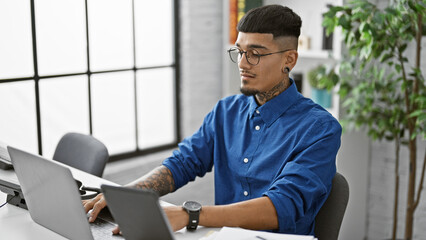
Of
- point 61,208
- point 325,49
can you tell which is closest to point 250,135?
point 61,208

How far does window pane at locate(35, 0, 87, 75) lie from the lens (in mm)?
2797

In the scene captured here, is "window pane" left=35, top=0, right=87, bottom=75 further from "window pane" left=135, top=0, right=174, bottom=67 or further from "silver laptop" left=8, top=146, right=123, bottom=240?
"silver laptop" left=8, top=146, right=123, bottom=240

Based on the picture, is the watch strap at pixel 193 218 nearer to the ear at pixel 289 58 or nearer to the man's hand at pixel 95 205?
the man's hand at pixel 95 205

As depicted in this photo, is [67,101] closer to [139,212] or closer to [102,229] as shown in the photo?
[102,229]

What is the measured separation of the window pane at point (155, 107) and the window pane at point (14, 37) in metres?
0.75

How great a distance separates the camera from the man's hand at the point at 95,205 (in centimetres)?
164

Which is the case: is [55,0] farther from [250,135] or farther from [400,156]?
[400,156]

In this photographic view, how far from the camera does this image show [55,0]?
2.81 meters

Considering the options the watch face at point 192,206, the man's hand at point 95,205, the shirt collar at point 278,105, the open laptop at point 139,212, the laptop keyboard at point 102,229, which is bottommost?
the laptop keyboard at point 102,229

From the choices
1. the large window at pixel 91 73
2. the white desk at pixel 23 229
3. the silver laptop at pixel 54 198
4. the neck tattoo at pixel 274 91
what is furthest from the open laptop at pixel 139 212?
the large window at pixel 91 73

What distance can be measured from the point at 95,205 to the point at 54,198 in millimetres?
220

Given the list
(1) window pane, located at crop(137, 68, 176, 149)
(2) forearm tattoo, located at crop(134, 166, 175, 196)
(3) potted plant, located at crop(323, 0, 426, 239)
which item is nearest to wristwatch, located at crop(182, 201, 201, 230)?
(2) forearm tattoo, located at crop(134, 166, 175, 196)

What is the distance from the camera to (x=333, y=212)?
5.60 feet

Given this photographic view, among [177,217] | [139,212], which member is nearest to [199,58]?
[177,217]
